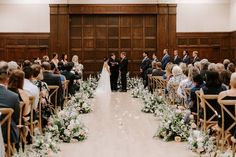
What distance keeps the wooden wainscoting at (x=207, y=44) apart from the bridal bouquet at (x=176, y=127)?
1675 cm

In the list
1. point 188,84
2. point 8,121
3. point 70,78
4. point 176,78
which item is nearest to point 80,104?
point 70,78

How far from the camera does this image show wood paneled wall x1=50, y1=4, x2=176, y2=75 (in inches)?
1020

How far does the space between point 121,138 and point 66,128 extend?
121 cm

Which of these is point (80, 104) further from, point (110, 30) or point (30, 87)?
point (110, 30)

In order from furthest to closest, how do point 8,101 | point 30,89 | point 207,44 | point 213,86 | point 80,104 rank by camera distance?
point 207,44, point 80,104, point 213,86, point 30,89, point 8,101

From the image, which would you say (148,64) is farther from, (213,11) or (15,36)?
(15,36)

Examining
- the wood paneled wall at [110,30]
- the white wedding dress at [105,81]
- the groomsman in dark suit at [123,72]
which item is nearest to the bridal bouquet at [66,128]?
the white wedding dress at [105,81]

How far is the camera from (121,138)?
33.0ft

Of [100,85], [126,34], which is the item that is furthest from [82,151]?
[126,34]

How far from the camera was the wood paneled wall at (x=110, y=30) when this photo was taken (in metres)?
25.9

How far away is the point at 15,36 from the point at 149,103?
44.5ft

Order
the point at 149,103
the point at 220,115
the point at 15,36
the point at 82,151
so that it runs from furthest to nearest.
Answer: the point at 15,36 < the point at 149,103 < the point at 82,151 < the point at 220,115

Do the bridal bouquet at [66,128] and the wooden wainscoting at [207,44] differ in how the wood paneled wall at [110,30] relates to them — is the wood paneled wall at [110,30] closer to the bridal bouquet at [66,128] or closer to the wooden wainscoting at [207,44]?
the wooden wainscoting at [207,44]

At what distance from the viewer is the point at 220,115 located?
7.94 metres
